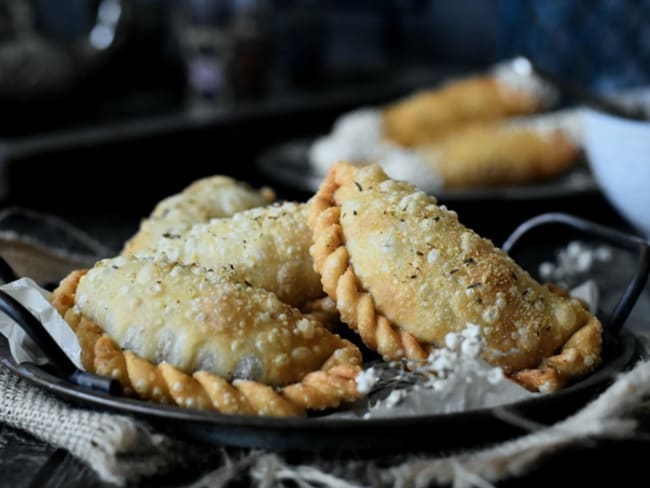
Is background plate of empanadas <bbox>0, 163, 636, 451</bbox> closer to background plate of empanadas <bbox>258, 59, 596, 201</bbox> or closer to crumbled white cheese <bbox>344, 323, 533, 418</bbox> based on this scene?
crumbled white cheese <bbox>344, 323, 533, 418</bbox>

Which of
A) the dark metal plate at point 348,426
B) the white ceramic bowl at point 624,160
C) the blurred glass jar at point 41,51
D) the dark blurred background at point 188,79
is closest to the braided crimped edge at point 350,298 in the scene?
the dark metal plate at point 348,426

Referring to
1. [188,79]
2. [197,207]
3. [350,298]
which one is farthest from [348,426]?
[188,79]

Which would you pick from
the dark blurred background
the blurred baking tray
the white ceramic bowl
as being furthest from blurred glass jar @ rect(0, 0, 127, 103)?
the white ceramic bowl

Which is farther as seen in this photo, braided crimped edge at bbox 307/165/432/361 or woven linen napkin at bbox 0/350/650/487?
braided crimped edge at bbox 307/165/432/361

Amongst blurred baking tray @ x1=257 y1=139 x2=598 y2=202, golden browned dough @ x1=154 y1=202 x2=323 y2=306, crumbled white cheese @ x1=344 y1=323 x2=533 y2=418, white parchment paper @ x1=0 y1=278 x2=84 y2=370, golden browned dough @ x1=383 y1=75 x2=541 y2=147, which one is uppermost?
golden browned dough @ x1=154 y1=202 x2=323 y2=306

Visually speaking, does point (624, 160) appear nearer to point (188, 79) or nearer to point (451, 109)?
point (451, 109)

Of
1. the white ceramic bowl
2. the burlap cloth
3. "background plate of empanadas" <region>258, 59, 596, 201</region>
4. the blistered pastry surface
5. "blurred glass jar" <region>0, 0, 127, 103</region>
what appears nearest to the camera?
the burlap cloth

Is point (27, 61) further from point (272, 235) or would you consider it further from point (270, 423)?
point (270, 423)
